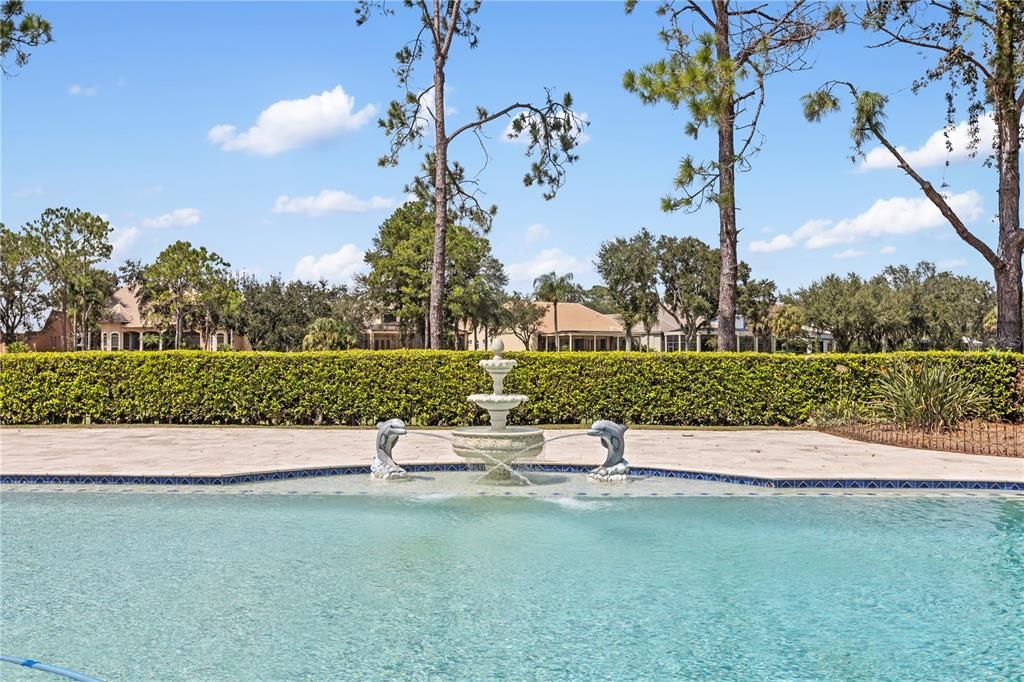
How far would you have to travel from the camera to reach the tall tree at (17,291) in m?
61.3

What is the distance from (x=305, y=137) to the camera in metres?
24.4

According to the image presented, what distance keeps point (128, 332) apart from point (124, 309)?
81.9 inches

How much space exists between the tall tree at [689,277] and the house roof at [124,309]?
39.2m

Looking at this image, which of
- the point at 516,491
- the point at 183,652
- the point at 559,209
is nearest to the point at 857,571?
the point at 516,491

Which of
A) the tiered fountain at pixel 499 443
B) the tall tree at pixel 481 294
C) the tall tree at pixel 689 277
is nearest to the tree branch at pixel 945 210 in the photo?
the tiered fountain at pixel 499 443

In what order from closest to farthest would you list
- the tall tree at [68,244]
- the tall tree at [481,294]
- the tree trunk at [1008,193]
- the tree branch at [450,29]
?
the tree trunk at [1008,193]
the tree branch at [450,29]
the tall tree at [481,294]
the tall tree at [68,244]

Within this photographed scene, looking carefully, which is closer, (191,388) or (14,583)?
(14,583)

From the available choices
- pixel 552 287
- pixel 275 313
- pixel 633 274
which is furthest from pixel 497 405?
pixel 552 287

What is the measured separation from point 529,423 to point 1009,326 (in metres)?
10.9

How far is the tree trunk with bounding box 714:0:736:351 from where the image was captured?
19531 mm

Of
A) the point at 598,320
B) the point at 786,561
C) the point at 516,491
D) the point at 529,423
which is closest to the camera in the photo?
the point at 786,561

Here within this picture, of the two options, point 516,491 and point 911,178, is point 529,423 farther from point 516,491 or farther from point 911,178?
point 911,178

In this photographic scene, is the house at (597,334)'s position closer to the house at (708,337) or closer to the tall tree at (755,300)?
the house at (708,337)

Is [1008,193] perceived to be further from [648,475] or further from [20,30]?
[20,30]
